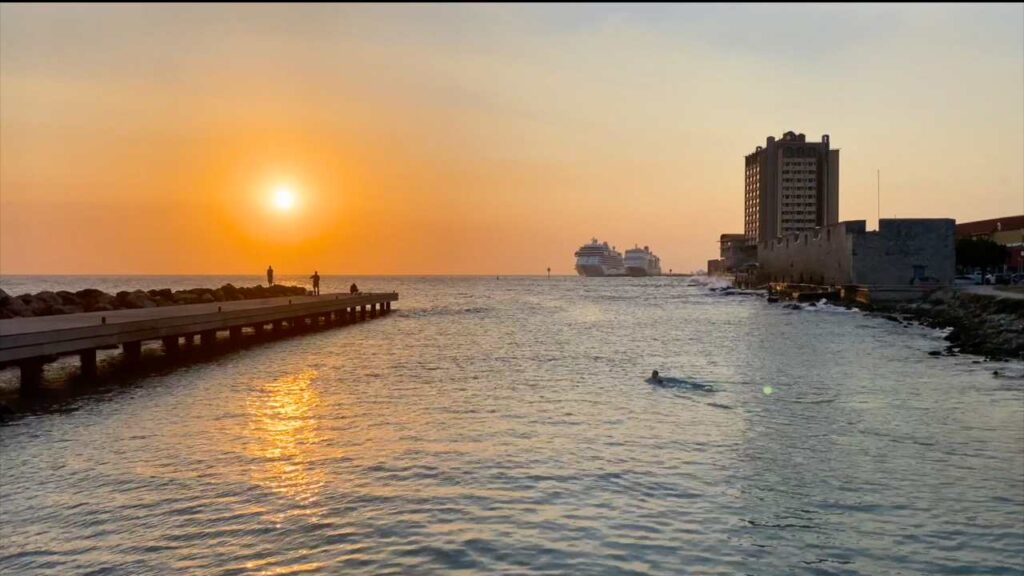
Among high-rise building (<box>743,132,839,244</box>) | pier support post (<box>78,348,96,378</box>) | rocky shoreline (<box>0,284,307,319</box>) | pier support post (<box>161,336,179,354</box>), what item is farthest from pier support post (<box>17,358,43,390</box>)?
high-rise building (<box>743,132,839,244</box>)

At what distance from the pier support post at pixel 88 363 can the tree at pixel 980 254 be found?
9426 centimetres

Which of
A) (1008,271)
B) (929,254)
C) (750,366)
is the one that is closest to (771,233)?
(1008,271)

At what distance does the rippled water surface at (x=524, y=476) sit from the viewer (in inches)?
303

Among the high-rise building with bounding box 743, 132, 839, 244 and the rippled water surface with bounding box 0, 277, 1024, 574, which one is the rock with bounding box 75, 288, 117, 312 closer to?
the rippled water surface with bounding box 0, 277, 1024, 574

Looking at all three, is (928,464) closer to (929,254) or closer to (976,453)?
(976,453)

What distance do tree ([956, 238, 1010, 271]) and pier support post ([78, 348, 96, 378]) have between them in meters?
94.3

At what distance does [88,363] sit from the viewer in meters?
21.9

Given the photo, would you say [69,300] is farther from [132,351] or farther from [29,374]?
[29,374]

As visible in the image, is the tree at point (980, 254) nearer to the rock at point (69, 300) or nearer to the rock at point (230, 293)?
the rock at point (230, 293)

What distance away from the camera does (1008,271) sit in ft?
307

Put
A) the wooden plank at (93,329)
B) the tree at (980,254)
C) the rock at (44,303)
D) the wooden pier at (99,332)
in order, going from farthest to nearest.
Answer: the tree at (980,254) → the rock at (44,303) → the wooden pier at (99,332) → the wooden plank at (93,329)

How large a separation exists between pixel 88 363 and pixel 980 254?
3733 inches

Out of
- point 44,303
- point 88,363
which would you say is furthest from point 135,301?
point 88,363

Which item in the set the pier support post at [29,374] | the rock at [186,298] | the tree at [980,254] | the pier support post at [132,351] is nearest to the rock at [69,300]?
the rock at [186,298]
